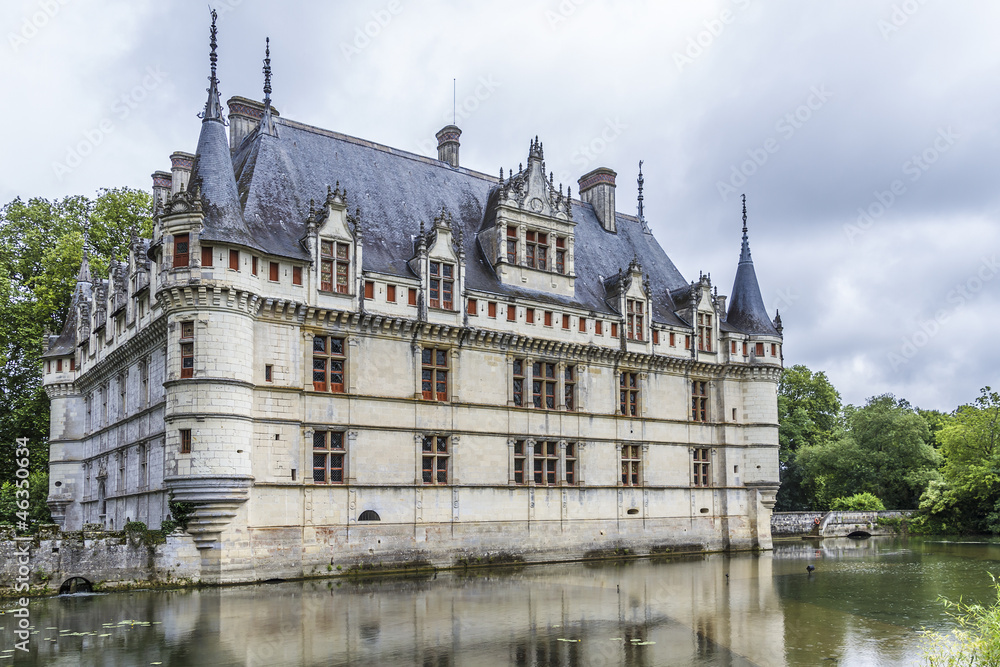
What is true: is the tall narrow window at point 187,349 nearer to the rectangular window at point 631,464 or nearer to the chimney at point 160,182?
the chimney at point 160,182

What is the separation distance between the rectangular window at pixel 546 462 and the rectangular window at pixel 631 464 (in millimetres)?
3415

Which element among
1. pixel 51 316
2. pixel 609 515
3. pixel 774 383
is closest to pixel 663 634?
pixel 609 515

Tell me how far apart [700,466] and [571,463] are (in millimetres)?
7017

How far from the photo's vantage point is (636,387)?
35.7 m

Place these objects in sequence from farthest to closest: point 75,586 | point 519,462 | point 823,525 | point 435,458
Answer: point 823,525 < point 519,462 < point 435,458 < point 75,586

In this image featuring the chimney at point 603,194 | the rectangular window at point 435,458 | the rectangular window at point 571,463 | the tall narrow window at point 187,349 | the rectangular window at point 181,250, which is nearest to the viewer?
the tall narrow window at point 187,349

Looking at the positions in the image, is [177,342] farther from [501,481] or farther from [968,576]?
[968,576]

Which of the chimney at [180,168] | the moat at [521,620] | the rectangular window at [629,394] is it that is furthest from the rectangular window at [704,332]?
the chimney at [180,168]

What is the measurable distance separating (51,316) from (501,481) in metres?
22.8

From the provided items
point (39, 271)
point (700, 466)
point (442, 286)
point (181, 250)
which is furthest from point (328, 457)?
point (39, 271)

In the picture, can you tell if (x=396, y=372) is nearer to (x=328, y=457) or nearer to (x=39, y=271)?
(x=328, y=457)

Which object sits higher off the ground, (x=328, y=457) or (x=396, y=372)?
(x=396, y=372)

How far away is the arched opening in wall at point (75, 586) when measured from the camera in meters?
22.0

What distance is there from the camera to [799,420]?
68.1 metres
